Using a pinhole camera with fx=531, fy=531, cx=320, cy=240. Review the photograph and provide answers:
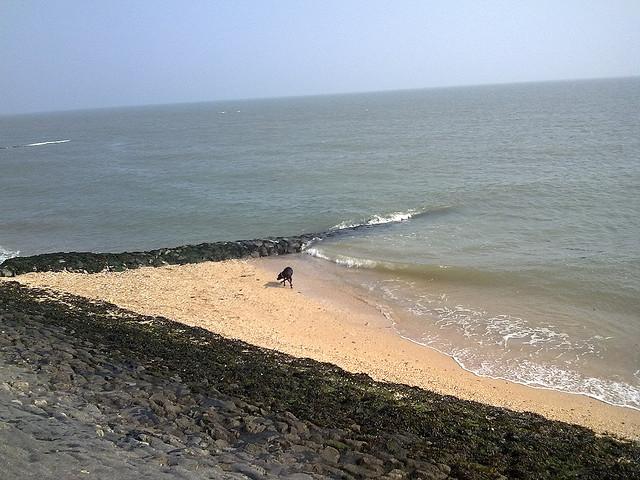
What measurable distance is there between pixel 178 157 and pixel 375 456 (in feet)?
191

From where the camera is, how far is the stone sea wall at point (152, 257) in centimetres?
2078

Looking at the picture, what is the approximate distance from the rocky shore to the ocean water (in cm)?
422

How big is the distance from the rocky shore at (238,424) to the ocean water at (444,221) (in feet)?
13.8

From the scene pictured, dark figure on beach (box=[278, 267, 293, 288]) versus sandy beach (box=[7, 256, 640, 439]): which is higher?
dark figure on beach (box=[278, 267, 293, 288])

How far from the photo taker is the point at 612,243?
2309 cm

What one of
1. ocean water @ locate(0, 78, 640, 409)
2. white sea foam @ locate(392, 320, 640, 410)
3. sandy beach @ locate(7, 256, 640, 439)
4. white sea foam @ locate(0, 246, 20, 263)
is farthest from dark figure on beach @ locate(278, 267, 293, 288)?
white sea foam @ locate(0, 246, 20, 263)

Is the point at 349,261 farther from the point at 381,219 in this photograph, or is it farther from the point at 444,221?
the point at 444,221

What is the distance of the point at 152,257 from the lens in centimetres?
2295

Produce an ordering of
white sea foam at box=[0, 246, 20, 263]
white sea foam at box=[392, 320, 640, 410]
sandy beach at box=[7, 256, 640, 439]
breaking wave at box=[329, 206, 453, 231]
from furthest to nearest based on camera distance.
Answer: breaking wave at box=[329, 206, 453, 231] → white sea foam at box=[0, 246, 20, 263] → white sea foam at box=[392, 320, 640, 410] → sandy beach at box=[7, 256, 640, 439]

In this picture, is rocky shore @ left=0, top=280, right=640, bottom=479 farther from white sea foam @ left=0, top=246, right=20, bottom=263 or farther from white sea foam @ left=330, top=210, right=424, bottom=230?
white sea foam @ left=330, top=210, right=424, bottom=230

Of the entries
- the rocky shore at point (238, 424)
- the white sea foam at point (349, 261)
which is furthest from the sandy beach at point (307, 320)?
the rocky shore at point (238, 424)

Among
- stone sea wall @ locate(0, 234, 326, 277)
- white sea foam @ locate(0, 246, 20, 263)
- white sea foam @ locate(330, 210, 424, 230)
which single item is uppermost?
white sea foam @ locate(330, 210, 424, 230)

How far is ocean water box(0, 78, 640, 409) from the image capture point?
1555 centimetres

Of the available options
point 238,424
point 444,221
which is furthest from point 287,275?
point 444,221
